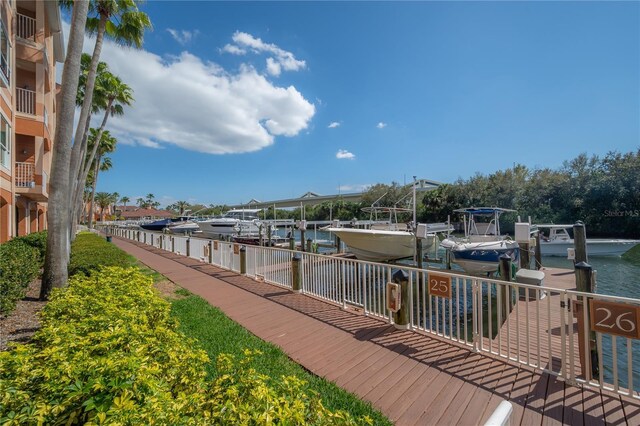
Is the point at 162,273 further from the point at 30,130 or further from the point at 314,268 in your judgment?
the point at 30,130

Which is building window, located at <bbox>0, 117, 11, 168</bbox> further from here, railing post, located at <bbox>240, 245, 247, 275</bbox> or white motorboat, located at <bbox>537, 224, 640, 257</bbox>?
white motorboat, located at <bbox>537, 224, 640, 257</bbox>

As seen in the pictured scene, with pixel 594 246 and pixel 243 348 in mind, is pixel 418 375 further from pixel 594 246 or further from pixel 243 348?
pixel 594 246

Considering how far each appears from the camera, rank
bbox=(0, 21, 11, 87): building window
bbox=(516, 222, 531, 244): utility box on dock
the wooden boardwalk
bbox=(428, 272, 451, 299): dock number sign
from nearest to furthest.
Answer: the wooden boardwalk < bbox=(428, 272, 451, 299): dock number sign < bbox=(516, 222, 531, 244): utility box on dock < bbox=(0, 21, 11, 87): building window

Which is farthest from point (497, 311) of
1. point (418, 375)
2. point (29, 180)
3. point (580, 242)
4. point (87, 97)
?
point (29, 180)

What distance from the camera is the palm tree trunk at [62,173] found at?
240 inches

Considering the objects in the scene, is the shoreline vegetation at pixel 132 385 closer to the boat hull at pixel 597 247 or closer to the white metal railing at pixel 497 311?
the white metal railing at pixel 497 311

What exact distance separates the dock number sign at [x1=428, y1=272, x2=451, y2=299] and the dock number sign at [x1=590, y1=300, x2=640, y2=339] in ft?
5.65

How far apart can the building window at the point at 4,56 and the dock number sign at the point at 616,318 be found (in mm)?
17904

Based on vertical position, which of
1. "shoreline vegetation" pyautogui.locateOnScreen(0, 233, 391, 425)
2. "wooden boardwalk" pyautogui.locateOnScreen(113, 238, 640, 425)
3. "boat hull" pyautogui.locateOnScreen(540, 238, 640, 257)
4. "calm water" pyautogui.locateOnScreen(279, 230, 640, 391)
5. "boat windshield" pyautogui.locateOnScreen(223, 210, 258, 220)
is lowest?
"calm water" pyautogui.locateOnScreen(279, 230, 640, 391)

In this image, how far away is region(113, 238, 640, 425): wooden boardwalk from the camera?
3072 millimetres

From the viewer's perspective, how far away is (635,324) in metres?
3.09

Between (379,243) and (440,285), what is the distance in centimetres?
1105

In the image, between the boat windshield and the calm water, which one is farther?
the boat windshield

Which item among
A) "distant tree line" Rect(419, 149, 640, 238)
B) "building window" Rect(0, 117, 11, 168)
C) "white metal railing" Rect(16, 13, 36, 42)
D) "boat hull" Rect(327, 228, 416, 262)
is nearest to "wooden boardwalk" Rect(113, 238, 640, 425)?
"boat hull" Rect(327, 228, 416, 262)
